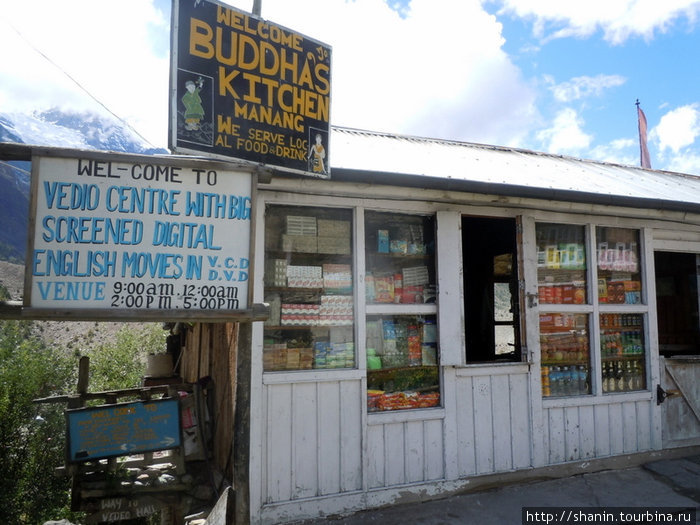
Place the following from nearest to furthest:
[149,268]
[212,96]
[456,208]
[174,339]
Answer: [149,268], [212,96], [456,208], [174,339]

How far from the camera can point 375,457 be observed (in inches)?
169

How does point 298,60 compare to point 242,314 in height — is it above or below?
above

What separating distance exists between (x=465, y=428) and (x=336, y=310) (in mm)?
1683

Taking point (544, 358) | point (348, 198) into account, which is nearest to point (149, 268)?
point (348, 198)

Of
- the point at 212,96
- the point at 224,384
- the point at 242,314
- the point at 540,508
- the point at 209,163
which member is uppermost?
the point at 212,96

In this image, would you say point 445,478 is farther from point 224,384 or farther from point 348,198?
point 348,198

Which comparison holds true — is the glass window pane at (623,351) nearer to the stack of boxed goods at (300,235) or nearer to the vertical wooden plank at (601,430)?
the vertical wooden plank at (601,430)

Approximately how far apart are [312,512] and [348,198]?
2732 millimetres

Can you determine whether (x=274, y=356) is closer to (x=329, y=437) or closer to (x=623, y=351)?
(x=329, y=437)

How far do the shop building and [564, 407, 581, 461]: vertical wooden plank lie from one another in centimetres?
2

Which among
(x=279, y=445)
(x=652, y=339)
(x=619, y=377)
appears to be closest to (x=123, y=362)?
(x=279, y=445)

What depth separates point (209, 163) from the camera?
2445 millimetres

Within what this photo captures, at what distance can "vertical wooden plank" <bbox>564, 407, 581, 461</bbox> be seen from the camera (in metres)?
4.97

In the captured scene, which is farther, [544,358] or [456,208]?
[544,358]
